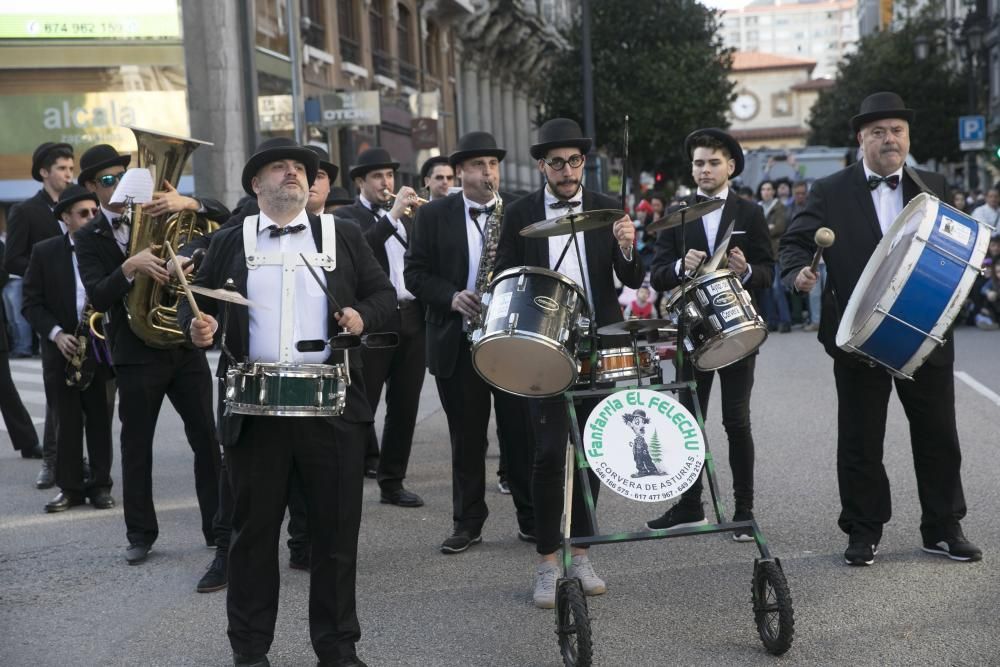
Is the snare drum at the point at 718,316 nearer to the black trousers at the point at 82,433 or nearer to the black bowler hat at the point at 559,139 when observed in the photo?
the black bowler hat at the point at 559,139

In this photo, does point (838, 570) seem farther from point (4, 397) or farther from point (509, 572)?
point (4, 397)

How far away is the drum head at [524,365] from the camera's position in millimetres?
5098

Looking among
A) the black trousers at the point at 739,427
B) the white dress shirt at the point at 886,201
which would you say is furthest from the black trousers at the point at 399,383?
the white dress shirt at the point at 886,201

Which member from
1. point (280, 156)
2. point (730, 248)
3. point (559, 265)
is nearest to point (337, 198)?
point (730, 248)

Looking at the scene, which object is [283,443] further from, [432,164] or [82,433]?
[432,164]

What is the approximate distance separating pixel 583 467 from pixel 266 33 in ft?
63.1

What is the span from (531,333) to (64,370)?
443 centimetres

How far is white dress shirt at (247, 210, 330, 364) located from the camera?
5047mm

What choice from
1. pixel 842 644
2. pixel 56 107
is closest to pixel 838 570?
pixel 842 644

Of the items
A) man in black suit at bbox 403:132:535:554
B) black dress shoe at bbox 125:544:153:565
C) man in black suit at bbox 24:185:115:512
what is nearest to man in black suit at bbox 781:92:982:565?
man in black suit at bbox 403:132:535:554

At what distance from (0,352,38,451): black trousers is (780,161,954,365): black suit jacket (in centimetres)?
635

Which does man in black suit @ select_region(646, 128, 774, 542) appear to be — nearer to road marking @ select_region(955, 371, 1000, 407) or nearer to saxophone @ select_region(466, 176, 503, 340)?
saxophone @ select_region(466, 176, 503, 340)

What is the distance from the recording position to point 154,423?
6977mm

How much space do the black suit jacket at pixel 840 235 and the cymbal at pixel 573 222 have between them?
1378 millimetres
